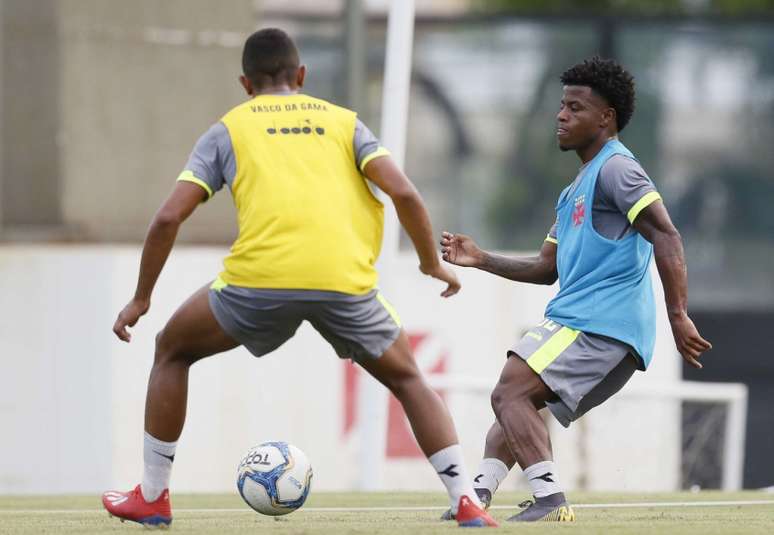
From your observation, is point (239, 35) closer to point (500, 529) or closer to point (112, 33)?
point (112, 33)

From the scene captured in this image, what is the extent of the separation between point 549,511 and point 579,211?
52.6 inches

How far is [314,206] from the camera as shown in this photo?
674 cm

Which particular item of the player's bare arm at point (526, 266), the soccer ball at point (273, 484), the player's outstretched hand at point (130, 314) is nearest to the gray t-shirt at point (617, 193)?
the player's bare arm at point (526, 266)

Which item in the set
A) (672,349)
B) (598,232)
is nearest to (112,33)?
(672,349)

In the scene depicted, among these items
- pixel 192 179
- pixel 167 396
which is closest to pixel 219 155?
pixel 192 179

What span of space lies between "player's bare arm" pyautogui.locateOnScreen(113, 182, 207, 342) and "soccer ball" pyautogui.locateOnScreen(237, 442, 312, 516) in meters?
1.11

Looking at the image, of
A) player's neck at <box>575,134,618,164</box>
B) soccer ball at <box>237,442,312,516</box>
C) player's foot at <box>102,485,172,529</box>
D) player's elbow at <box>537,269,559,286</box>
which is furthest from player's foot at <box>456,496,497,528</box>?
player's neck at <box>575,134,618,164</box>

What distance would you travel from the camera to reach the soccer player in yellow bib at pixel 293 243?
6.75m

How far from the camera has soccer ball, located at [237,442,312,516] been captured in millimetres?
7629

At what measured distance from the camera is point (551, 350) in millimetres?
7621

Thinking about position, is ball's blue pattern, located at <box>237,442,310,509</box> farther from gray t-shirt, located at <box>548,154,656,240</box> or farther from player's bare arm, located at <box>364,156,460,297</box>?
gray t-shirt, located at <box>548,154,656,240</box>

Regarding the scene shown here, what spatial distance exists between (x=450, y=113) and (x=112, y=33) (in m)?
3.66

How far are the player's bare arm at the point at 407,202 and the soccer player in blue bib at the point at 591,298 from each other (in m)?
0.95

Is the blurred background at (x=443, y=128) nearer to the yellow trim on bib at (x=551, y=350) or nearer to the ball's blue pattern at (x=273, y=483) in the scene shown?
the ball's blue pattern at (x=273, y=483)
